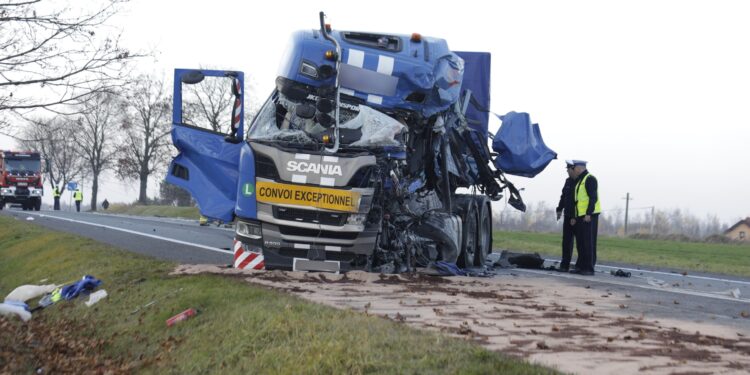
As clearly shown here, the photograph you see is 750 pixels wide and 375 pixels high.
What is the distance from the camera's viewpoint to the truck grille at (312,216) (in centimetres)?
995

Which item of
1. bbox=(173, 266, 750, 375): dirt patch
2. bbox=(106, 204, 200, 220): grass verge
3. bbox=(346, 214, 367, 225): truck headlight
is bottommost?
bbox=(106, 204, 200, 220): grass verge

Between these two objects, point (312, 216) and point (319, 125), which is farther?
point (319, 125)

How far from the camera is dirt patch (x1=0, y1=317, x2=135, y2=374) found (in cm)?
750

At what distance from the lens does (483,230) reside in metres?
14.8

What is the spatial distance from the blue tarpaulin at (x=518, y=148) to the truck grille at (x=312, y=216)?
557 centimetres

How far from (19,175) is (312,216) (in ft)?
127

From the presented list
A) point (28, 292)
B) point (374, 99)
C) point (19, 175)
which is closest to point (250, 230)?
point (374, 99)

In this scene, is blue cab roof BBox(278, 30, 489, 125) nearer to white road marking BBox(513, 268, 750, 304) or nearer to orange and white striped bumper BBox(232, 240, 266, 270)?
orange and white striped bumper BBox(232, 240, 266, 270)

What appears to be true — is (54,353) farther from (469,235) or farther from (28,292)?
(469,235)

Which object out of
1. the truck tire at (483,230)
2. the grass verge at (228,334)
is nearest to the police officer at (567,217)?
the truck tire at (483,230)

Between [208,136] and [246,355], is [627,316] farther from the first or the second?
[208,136]

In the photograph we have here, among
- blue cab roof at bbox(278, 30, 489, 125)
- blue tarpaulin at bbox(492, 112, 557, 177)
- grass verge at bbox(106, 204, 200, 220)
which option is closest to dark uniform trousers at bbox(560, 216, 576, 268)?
blue tarpaulin at bbox(492, 112, 557, 177)

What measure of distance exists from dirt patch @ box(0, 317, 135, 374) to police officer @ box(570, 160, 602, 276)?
781cm

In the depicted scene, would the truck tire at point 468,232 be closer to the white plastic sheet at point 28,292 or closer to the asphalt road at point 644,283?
the asphalt road at point 644,283
